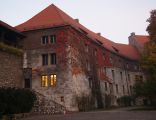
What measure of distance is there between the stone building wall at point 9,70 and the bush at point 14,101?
2.49m

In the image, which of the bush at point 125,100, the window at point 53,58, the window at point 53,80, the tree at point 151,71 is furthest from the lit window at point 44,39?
the bush at point 125,100

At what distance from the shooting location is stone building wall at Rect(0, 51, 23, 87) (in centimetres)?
2315

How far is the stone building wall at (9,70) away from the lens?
23147 millimetres

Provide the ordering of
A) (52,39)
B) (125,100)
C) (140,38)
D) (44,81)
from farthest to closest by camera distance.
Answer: (140,38)
(125,100)
(52,39)
(44,81)

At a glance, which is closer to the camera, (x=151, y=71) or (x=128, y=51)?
(x=151, y=71)

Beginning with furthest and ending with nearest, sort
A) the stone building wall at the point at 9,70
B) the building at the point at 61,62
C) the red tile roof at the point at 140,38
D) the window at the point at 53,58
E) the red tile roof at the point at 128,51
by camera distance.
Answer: the red tile roof at the point at 140,38
the red tile roof at the point at 128,51
the window at the point at 53,58
the building at the point at 61,62
the stone building wall at the point at 9,70

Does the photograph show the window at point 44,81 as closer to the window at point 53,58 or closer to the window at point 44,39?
the window at point 53,58

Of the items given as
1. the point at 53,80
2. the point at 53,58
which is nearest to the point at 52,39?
the point at 53,58

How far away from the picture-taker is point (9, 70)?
2420cm

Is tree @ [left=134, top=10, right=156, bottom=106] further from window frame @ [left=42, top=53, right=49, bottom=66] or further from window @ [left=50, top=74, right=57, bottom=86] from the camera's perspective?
window frame @ [left=42, top=53, right=49, bottom=66]

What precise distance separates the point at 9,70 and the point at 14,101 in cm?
476

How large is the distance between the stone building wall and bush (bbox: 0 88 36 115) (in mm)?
2487

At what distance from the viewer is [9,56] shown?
2447 cm

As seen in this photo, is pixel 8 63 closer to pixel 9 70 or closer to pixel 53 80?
pixel 9 70
